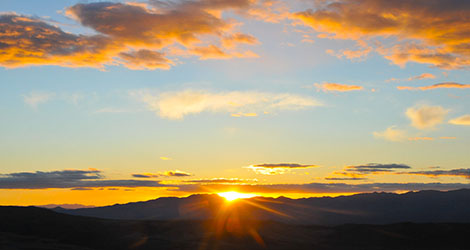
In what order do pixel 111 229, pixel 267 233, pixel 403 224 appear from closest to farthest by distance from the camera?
pixel 111 229 < pixel 267 233 < pixel 403 224

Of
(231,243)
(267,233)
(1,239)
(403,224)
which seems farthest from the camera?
(403,224)

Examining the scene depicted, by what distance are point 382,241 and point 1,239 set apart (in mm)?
111531

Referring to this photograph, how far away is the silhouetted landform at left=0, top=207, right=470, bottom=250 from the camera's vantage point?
119000mm

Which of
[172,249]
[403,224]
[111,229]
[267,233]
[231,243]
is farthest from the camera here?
[403,224]

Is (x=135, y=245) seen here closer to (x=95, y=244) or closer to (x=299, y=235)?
(x=95, y=244)

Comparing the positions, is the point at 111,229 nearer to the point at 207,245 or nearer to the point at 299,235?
the point at 207,245

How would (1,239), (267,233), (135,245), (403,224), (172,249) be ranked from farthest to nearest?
(403,224)
(267,233)
(135,245)
(172,249)
(1,239)

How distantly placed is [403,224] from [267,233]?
54.3 m

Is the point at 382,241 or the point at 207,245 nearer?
the point at 207,245

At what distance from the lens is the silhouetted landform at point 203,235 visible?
119 meters

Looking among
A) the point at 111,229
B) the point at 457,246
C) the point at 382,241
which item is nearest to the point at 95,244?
the point at 111,229

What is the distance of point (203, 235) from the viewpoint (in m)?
142

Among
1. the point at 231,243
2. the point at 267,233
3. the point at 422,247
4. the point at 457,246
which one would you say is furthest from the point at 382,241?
the point at 231,243

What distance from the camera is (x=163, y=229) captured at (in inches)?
5807
